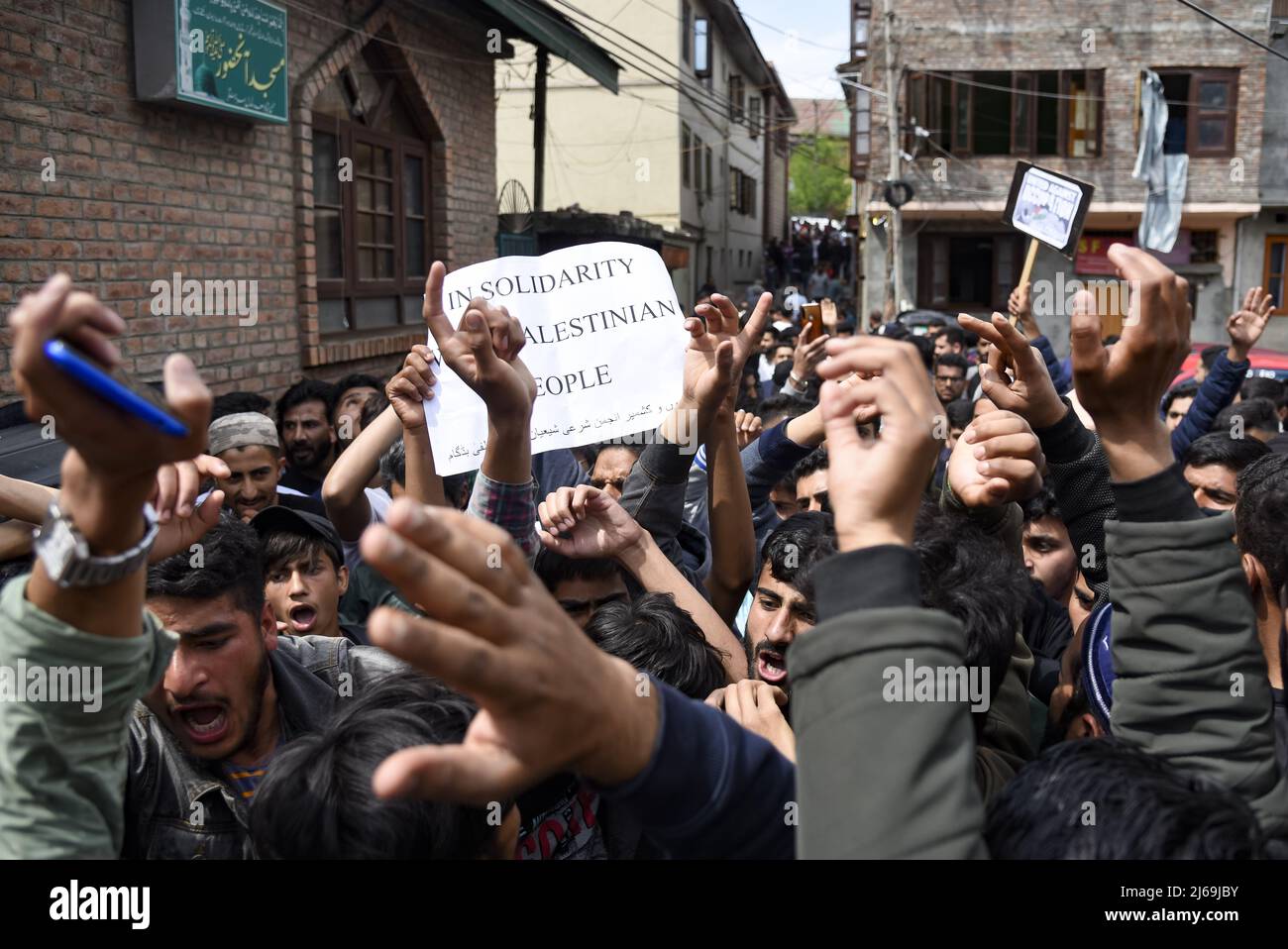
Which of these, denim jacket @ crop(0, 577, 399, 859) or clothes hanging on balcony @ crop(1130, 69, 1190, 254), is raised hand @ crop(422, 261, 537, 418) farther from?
clothes hanging on balcony @ crop(1130, 69, 1190, 254)

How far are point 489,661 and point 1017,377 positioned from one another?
1.37 metres

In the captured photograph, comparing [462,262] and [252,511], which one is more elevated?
[462,262]

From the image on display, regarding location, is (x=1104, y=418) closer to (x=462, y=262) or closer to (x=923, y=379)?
(x=923, y=379)

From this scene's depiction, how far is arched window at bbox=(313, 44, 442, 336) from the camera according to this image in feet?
23.4

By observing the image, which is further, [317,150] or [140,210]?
[317,150]

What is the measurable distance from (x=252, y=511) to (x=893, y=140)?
17.5 m

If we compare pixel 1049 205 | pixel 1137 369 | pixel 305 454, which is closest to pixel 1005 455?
pixel 1137 369

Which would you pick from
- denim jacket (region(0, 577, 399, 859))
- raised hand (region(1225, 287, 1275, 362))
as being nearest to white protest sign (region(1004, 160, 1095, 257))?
raised hand (region(1225, 287, 1275, 362))

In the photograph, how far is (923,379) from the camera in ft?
3.98

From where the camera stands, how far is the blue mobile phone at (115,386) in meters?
0.97

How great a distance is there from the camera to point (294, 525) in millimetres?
2965

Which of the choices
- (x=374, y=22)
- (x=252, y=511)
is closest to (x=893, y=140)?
(x=374, y=22)

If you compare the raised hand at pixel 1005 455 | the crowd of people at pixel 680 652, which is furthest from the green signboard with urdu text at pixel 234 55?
the raised hand at pixel 1005 455

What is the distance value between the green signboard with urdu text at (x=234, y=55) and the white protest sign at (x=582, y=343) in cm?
314
